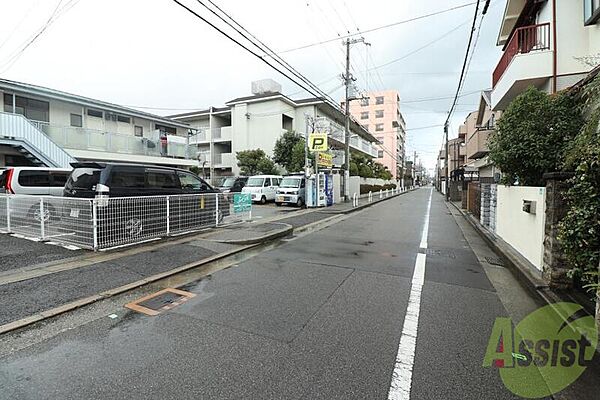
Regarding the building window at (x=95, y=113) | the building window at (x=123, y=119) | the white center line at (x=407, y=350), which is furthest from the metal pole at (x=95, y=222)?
the building window at (x=123, y=119)

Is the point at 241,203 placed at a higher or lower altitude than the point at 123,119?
lower

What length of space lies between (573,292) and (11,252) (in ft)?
31.6

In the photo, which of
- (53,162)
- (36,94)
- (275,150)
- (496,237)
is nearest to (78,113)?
(36,94)

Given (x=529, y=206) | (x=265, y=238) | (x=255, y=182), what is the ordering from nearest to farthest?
(x=529, y=206) → (x=265, y=238) → (x=255, y=182)

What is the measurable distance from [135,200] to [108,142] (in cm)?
1253

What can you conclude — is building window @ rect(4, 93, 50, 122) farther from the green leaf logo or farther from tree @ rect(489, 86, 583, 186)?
the green leaf logo

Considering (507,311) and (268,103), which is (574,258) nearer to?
(507,311)

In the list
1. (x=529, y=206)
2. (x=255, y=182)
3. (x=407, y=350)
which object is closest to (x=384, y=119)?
(x=255, y=182)

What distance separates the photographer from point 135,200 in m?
Result: 6.96

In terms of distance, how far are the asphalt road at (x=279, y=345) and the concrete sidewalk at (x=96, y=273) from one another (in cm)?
76

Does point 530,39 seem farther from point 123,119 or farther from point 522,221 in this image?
point 123,119

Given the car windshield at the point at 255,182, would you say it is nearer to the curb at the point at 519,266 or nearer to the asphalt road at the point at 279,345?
the curb at the point at 519,266

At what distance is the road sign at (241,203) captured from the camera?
36.4 ft

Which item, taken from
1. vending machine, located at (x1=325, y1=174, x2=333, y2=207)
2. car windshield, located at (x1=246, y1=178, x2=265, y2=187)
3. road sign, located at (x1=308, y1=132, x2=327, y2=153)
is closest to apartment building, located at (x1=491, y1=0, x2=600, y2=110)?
road sign, located at (x1=308, y1=132, x2=327, y2=153)
